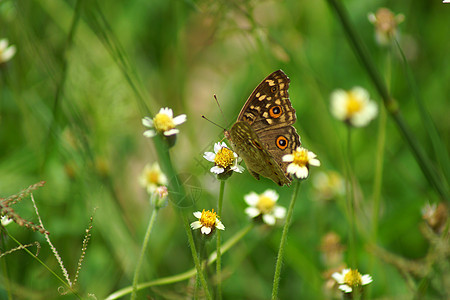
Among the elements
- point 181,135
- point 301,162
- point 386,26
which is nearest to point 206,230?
point 301,162

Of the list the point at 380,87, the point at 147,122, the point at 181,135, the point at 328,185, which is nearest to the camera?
the point at 380,87

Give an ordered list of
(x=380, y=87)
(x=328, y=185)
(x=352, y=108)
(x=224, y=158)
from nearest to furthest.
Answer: (x=380, y=87) < (x=224, y=158) < (x=352, y=108) < (x=328, y=185)

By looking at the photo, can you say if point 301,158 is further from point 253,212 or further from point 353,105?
point 353,105

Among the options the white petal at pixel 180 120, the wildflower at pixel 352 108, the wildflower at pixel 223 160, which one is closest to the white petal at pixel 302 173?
the wildflower at pixel 223 160

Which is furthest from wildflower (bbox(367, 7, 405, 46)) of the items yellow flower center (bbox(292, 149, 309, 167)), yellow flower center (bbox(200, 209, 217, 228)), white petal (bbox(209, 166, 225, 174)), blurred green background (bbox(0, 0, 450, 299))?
yellow flower center (bbox(200, 209, 217, 228))

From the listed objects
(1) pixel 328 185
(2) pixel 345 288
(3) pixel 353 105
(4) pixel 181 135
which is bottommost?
(2) pixel 345 288

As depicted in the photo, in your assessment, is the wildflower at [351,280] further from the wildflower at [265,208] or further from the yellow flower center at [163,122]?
the yellow flower center at [163,122]

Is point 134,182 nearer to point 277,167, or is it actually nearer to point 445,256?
point 277,167

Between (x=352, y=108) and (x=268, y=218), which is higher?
(x=352, y=108)
